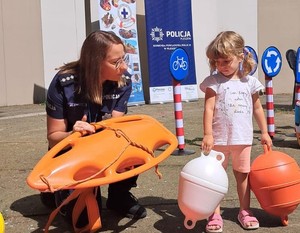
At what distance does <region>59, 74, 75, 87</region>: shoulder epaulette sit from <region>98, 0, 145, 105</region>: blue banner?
27.8 ft

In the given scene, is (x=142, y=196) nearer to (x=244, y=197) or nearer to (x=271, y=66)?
(x=244, y=197)

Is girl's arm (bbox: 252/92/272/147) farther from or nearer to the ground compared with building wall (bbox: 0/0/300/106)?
nearer to the ground

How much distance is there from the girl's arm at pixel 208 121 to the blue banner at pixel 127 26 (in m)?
8.48

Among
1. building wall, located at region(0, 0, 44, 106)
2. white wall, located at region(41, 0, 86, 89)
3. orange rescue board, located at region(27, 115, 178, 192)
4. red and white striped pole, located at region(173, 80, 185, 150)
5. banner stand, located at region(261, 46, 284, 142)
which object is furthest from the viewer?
white wall, located at region(41, 0, 86, 89)

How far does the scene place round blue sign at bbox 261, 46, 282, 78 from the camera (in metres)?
6.80

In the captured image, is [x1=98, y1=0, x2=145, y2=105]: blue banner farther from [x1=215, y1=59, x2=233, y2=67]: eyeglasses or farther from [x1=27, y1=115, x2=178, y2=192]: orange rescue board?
[x1=27, y1=115, x2=178, y2=192]: orange rescue board

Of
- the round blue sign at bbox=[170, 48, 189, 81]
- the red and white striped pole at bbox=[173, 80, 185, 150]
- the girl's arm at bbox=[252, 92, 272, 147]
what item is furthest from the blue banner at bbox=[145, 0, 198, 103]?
the girl's arm at bbox=[252, 92, 272, 147]

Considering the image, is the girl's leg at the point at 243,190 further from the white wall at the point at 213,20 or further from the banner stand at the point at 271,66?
the white wall at the point at 213,20

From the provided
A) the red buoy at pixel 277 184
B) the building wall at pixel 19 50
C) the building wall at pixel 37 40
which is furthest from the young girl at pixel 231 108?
the building wall at pixel 19 50

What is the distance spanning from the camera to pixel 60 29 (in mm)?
13398

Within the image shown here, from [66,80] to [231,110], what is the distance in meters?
1.19

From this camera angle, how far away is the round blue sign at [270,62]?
680cm

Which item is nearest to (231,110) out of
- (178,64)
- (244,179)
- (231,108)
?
(231,108)

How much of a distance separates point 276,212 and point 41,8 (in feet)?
37.3
